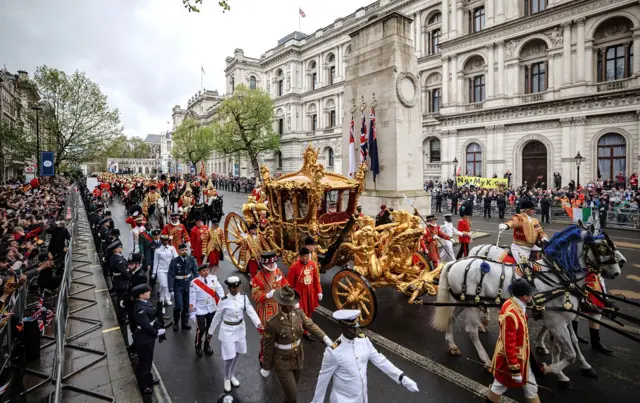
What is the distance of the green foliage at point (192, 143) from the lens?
5772 cm

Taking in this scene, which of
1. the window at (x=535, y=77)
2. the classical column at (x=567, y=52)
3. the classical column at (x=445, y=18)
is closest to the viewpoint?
the classical column at (x=567, y=52)

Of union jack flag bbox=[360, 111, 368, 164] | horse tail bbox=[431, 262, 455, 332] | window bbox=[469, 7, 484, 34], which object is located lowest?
horse tail bbox=[431, 262, 455, 332]

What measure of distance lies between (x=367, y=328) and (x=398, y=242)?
1.73 m

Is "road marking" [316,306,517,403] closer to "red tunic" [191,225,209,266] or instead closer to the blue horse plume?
the blue horse plume

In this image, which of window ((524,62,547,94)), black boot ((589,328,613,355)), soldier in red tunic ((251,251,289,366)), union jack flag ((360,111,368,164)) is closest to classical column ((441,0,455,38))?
window ((524,62,547,94))

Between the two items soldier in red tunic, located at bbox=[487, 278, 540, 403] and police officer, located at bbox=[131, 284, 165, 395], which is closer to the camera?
soldier in red tunic, located at bbox=[487, 278, 540, 403]

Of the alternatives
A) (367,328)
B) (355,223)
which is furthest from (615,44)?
(367,328)

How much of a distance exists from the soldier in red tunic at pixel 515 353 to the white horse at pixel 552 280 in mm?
1086

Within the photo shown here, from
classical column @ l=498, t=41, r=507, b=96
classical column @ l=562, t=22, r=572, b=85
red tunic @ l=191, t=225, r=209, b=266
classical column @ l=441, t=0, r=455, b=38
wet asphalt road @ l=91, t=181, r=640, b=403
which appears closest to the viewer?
wet asphalt road @ l=91, t=181, r=640, b=403

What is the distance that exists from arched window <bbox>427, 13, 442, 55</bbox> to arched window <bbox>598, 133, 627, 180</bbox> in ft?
60.1

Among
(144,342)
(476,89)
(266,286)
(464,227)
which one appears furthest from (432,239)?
(476,89)

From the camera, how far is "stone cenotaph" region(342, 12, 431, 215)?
13789 millimetres

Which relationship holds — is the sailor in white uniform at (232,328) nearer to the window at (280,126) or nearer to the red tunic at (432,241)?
the red tunic at (432,241)

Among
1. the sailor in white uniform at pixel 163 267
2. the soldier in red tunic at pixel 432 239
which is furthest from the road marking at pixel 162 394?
the soldier in red tunic at pixel 432 239
